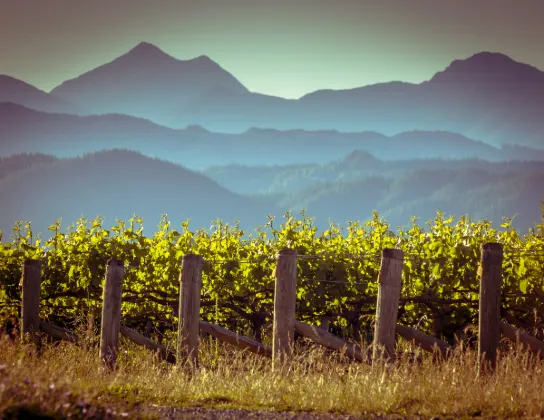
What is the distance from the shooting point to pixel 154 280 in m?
12.1

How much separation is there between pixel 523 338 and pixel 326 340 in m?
2.20

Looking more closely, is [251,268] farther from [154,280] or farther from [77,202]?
[77,202]

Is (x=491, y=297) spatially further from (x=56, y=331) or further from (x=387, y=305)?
(x=56, y=331)

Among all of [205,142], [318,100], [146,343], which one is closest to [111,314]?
[146,343]

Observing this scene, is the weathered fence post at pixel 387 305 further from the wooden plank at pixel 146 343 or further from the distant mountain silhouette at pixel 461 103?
the distant mountain silhouette at pixel 461 103

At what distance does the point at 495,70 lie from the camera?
146625mm

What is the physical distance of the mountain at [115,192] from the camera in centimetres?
14725

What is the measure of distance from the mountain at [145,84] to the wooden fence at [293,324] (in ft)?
477

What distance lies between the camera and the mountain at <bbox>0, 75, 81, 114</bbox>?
149500mm

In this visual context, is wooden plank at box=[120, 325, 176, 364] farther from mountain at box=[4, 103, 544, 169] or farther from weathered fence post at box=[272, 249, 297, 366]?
mountain at box=[4, 103, 544, 169]

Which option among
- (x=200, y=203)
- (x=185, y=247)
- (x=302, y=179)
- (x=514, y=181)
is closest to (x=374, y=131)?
(x=302, y=179)

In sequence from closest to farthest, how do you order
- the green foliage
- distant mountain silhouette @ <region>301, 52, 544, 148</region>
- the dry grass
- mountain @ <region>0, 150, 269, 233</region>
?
the dry grass, the green foliage, distant mountain silhouette @ <region>301, 52, 544, 148</region>, mountain @ <region>0, 150, 269, 233</region>

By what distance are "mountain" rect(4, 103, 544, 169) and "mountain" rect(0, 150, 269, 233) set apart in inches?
186

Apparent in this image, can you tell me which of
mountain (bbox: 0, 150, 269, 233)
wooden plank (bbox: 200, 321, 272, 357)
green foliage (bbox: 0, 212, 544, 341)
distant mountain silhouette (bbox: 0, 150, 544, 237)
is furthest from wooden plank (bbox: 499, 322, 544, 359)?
mountain (bbox: 0, 150, 269, 233)
